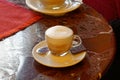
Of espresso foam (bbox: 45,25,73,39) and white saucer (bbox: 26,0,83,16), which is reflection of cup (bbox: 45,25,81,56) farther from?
white saucer (bbox: 26,0,83,16)

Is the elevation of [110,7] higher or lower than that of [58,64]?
lower

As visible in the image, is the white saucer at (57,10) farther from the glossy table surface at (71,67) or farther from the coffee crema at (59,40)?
the coffee crema at (59,40)

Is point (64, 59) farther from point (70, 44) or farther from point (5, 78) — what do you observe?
point (5, 78)

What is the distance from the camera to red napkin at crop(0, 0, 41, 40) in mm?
1014

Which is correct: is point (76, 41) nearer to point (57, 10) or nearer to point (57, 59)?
point (57, 59)

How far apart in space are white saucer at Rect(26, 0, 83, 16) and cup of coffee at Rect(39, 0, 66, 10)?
0.06 ft

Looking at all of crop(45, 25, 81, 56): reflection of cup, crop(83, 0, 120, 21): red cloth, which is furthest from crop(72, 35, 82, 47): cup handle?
crop(83, 0, 120, 21): red cloth

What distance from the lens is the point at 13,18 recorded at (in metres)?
1.08

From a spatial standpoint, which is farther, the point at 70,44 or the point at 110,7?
the point at 110,7

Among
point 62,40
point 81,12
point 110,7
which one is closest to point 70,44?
point 62,40

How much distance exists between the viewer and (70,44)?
2.81 feet

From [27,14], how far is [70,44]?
0.32m

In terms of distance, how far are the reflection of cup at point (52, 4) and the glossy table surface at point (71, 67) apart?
45mm

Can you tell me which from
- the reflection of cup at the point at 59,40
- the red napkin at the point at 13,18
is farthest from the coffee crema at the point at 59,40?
the red napkin at the point at 13,18
